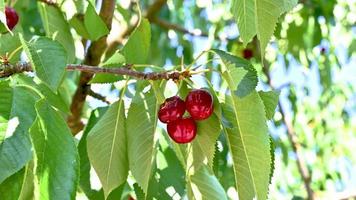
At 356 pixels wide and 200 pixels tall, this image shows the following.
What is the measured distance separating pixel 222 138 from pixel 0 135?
3.27 feet

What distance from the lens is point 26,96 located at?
1.37 m

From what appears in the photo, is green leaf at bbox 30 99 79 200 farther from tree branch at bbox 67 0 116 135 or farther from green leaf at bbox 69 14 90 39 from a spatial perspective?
tree branch at bbox 67 0 116 135

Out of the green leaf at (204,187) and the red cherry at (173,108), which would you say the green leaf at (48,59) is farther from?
the green leaf at (204,187)

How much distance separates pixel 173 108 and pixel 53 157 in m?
0.39

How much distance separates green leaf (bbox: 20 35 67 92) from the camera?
4.41 ft

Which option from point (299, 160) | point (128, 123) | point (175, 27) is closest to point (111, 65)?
point (128, 123)

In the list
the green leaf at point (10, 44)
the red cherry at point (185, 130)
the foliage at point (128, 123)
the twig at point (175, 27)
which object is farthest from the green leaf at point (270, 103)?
the twig at point (175, 27)

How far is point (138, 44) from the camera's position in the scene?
1.90m

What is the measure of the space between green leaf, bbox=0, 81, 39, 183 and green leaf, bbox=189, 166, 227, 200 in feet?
1.49

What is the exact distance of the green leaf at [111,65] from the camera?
5.45 feet

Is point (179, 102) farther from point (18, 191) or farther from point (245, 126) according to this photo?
point (18, 191)

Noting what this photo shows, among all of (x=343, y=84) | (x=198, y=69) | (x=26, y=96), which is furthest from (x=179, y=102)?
(x=343, y=84)

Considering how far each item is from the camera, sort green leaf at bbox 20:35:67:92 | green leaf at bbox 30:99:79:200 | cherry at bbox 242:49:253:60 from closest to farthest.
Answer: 1. green leaf at bbox 30:99:79:200
2. green leaf at bbox 20:35:67:92
3. cherry at bbox 242:49:253:60

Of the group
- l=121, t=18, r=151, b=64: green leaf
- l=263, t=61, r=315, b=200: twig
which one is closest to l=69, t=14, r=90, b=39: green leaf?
l=121, t=18, r=151, b=64: green leaf
